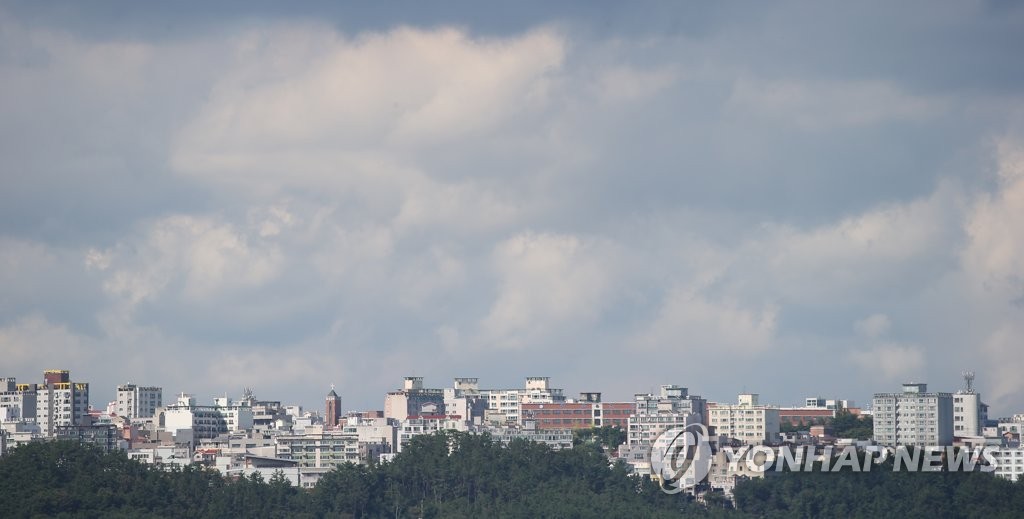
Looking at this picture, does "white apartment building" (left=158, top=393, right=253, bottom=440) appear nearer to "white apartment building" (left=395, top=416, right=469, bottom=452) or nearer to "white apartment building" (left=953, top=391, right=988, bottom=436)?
"white apartment building" (left=395, top=416, right=469, bottom=452)

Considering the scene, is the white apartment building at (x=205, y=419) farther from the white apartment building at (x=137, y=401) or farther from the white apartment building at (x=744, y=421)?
the white apartment building at (x=744, y=421)

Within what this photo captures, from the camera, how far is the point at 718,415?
371 feet

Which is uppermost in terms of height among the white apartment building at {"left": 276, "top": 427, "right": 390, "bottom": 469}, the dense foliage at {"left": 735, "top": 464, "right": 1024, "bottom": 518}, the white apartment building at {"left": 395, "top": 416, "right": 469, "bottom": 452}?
the white apartment building at {"left": 395, "top": 416, "right": 469, "bottom": 452}

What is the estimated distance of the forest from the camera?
2825 inches

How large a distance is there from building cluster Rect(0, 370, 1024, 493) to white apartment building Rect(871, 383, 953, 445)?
2.4 inches

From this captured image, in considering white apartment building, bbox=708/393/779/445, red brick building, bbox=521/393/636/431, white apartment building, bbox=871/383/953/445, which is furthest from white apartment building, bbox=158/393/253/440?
white apartment building, bbox=871/383/953/445

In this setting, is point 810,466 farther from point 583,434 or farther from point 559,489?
point 583,434

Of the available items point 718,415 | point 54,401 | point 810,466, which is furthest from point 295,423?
point 810,466

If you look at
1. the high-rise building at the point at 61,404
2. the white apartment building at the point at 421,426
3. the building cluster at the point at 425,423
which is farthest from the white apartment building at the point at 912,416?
the high-rise building at the point at 61,404

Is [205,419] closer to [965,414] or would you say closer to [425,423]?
[425,423]

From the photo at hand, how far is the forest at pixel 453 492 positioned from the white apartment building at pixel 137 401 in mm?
45370

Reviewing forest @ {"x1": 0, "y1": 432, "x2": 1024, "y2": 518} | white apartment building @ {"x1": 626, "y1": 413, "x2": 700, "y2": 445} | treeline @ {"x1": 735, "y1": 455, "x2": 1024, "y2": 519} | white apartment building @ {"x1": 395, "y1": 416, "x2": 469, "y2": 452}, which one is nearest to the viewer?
forest @ {"x1": 0, "y1": 432, "x2": 1024, "y2": 518}

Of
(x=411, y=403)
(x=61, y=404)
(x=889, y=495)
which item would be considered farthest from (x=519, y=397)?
(x=889, y=495)

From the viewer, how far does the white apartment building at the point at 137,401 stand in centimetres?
12288
